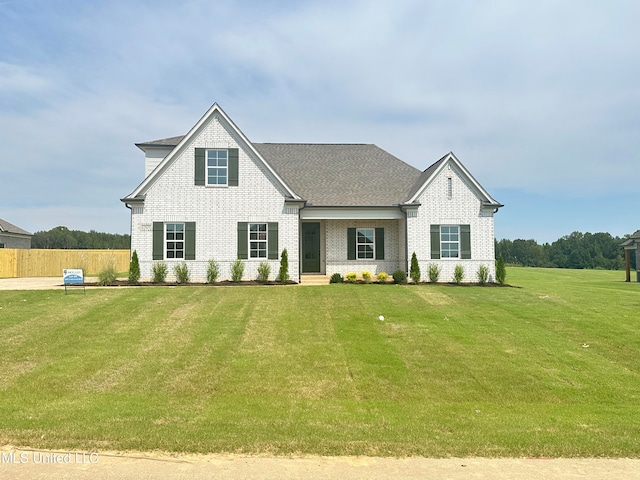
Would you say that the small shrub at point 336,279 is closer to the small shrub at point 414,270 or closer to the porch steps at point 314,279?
the porch steps at point 314,279

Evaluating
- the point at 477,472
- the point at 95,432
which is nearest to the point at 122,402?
the point at 95,432

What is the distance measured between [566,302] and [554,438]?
11073 millimetres

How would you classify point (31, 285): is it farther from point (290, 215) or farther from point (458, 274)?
point (458, 274)

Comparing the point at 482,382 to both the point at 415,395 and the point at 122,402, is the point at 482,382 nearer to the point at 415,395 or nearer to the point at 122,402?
the point at 415,395

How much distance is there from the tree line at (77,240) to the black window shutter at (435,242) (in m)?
65.5

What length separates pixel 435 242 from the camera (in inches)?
824

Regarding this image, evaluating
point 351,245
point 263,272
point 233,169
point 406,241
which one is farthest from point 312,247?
point 233,169

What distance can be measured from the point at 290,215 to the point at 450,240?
7.22m

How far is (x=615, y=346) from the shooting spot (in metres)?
10.4

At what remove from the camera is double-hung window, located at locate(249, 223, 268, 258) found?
20250mm

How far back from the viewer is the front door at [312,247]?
2239 cm

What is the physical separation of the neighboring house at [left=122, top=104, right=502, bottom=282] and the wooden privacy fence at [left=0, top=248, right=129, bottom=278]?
430 inches

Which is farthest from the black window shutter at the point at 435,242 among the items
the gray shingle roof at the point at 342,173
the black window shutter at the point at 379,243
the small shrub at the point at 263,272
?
the small shrub at the point at 263,272

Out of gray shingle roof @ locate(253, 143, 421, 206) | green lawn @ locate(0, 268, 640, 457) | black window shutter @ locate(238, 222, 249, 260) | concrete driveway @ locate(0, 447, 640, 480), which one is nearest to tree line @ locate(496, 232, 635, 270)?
gray shingle roof @ locate(253, 143, 421, 206)
